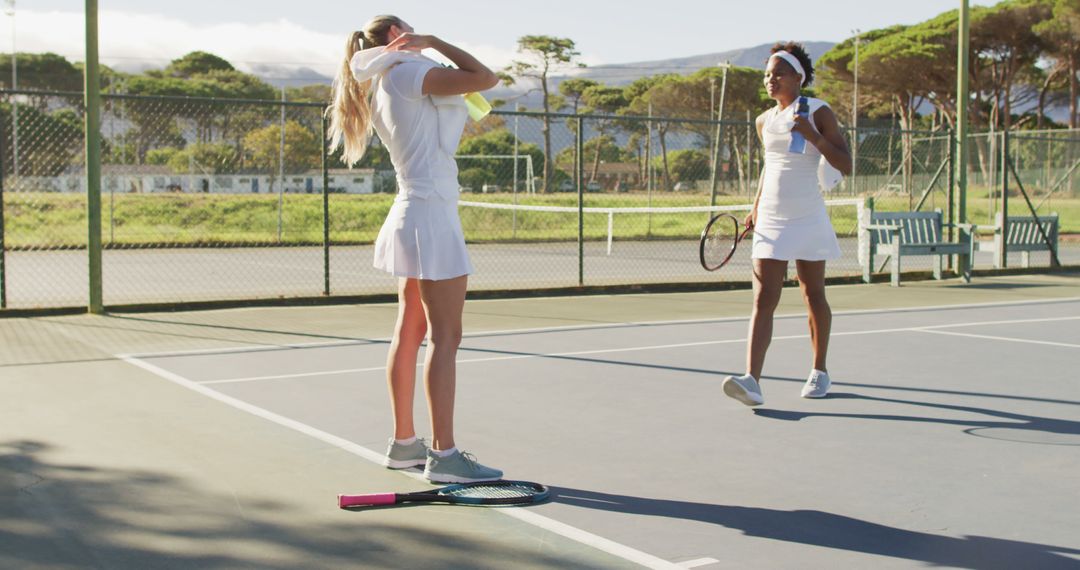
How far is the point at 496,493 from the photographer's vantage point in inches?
172

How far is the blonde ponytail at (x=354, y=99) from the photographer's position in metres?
4.56

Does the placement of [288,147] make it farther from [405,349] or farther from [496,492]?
[496,492]

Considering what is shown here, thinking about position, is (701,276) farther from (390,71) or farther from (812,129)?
(390,71)

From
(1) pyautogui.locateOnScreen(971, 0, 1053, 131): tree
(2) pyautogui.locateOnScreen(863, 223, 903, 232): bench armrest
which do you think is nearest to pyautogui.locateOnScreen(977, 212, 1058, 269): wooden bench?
(2) pyautogui.locateOnScreen(863, 223, 903, 232): bench armrest

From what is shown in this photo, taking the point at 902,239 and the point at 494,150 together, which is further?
the point at 494,150

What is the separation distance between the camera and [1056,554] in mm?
3744

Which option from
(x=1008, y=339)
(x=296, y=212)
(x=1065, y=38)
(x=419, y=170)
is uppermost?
(x=1065, y=38)

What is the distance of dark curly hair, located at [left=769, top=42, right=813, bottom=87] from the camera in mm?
6387

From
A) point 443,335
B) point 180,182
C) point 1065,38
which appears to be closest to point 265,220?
point 180,182

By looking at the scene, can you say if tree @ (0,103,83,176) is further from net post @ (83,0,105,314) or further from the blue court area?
the blue court area

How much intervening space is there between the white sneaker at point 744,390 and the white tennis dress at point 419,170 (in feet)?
7.04

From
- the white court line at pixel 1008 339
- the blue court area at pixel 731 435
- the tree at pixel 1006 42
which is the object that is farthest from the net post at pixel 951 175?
the tree at pixel 1006 42

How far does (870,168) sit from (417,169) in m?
38.2

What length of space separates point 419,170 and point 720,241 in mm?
4375
